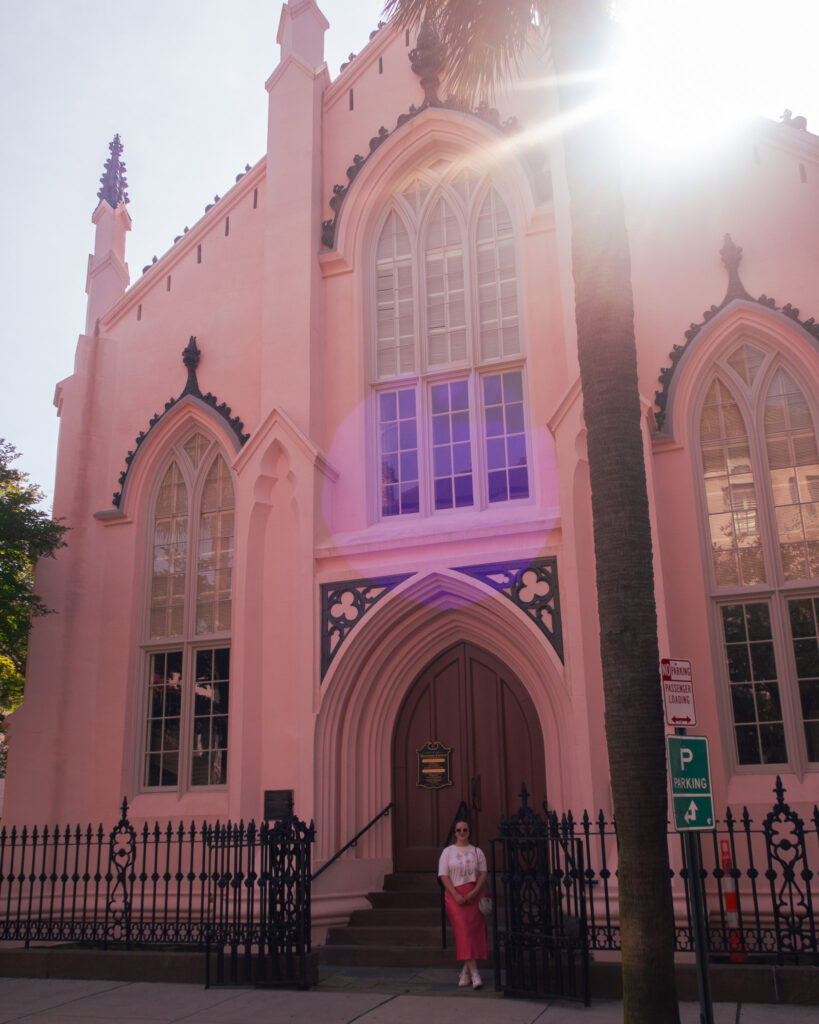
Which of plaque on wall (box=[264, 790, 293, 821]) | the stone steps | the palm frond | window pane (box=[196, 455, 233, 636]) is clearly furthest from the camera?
window pane (box=[196, 455, 233, 636])

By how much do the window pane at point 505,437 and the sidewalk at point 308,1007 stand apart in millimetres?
6027

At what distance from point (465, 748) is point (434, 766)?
0.48 m

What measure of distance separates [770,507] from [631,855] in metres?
6.86

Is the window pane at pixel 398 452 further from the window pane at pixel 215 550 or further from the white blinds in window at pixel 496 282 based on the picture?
the window pane at pixel 215 550

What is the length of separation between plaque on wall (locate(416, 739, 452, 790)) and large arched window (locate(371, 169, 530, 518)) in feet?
10.2

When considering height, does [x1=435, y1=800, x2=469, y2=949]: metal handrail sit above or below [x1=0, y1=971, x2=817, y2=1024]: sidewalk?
above

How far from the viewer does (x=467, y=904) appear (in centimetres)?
955

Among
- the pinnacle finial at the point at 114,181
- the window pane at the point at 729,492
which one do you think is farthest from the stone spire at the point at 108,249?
the window pane at the point at 729,492

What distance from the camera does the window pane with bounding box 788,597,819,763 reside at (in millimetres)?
11453

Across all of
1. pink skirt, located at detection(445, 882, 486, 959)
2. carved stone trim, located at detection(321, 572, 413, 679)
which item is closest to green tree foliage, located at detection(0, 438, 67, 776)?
carved stone trim, located at detection(321, 572, 413, 679)

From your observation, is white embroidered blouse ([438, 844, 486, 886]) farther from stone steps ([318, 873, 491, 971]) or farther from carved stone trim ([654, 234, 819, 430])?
carved stone trim ([654, 234, 819, 430])

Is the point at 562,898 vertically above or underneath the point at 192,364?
underneath

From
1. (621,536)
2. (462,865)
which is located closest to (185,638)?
(462,865)

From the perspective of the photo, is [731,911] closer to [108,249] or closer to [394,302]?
[394,302]
